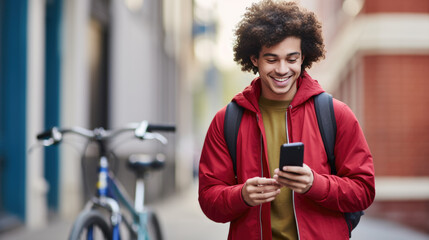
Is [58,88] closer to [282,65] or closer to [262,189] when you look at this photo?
[282,65]

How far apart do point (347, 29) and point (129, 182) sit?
5098 mm

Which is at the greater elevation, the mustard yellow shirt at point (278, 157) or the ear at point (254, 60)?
the ear at point (254, 60)

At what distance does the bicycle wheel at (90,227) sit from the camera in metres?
3.51

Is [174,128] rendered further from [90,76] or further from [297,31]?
[90,76]


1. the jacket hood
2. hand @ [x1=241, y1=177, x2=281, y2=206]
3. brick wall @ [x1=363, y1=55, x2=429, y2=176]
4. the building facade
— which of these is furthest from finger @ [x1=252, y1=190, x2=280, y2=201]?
brick wall @ [x1=363, y1=55, x2=429, y2=176]

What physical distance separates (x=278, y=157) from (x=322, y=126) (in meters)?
0.22

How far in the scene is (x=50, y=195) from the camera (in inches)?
361

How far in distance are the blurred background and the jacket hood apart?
208 inches

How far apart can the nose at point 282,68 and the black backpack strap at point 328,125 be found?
19cm

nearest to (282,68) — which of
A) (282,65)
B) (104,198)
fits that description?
(282,65)

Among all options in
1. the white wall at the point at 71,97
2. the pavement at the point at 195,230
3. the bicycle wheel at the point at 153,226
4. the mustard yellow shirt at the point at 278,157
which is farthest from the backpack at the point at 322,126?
the white wall at the point at 71,97

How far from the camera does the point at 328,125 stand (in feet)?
8.39

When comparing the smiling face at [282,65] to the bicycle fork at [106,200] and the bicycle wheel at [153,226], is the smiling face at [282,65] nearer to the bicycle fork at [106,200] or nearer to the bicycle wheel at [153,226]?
the bicycle fork at [106,200]

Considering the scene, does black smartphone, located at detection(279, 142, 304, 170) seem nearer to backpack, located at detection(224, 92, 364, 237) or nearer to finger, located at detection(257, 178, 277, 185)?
finger, located at detection(257, 178, 277, 185)
